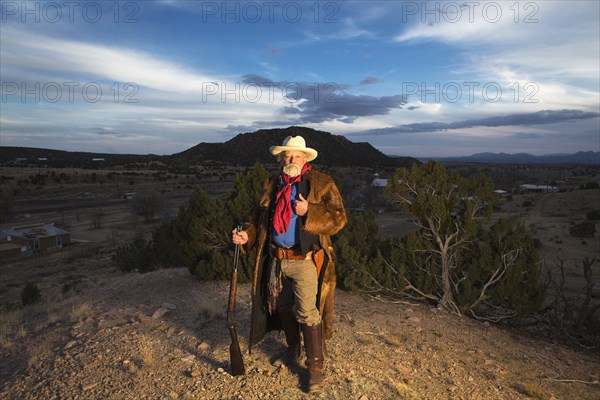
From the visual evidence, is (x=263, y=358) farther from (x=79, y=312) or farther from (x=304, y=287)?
(x=79, y=312)

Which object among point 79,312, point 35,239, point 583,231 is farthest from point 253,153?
point 79,312

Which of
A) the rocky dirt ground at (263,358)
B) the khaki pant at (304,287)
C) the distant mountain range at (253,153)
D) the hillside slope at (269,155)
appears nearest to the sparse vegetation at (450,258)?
the rocky dirt ground at (263,358)

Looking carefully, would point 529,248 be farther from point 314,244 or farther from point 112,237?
point 112,237

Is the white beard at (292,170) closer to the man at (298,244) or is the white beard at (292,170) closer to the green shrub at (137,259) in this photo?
the man at (298,244)

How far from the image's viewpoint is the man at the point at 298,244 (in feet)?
12.3

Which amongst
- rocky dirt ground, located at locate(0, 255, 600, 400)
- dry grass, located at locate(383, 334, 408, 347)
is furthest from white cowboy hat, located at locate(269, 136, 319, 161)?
dry grass, located at locate(383, 334, 408, 347)

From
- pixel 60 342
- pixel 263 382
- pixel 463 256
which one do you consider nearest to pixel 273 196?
pixel 263 382

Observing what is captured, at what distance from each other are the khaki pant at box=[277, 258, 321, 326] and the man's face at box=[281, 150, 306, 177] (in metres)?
0.81

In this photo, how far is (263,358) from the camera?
4.52m

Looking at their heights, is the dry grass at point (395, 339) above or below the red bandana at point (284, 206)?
below

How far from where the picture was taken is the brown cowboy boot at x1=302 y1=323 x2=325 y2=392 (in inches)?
152

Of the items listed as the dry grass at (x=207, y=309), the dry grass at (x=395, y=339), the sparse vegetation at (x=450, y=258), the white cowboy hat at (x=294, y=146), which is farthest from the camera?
the sparse vegetation at (x=450, y=258)

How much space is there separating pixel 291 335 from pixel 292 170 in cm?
169

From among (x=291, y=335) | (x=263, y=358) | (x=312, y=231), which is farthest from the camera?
(x=263, y=358)
